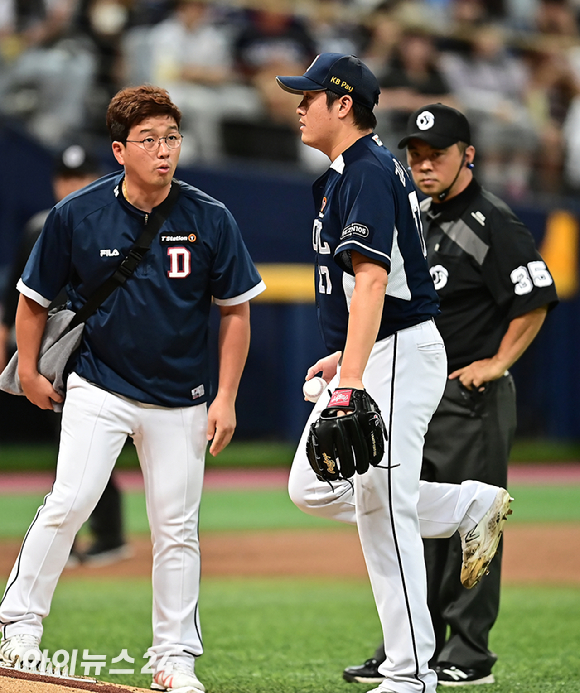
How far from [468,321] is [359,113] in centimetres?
124

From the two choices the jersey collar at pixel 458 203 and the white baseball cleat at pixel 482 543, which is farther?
the jersey collar at pixel 458 203

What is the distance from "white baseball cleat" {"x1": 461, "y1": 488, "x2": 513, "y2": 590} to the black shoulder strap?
1588 mm

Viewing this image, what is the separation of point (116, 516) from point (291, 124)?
7.70 meters

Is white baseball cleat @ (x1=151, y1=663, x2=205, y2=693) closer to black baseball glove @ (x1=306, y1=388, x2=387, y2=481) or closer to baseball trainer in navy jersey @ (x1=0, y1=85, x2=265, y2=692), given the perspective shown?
baseball trainer in navy jersey @ (x1=0, y1=85, x2=265, y2=692)

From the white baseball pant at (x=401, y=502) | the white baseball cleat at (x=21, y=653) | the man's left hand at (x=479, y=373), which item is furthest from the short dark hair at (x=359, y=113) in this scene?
the white baseball cleat at (x=21, y=653)

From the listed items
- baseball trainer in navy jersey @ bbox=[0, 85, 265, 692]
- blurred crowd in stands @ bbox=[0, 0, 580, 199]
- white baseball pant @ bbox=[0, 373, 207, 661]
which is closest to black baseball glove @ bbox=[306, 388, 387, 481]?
baseball trainer in navy jersey @ bbox=[0, 85, 265, 692]

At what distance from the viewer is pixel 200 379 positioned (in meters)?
4.20

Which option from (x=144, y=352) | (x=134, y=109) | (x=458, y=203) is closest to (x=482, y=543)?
(x=144, y=352)

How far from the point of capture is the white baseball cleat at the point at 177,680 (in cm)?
384

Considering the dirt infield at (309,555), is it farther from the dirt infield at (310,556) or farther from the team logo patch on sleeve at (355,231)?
the team logo patch on sleeve at (355,231)

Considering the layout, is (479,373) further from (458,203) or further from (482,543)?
(482,543)

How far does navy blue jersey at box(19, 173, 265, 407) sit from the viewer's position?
404cm

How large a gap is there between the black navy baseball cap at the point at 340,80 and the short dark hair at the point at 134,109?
49cm

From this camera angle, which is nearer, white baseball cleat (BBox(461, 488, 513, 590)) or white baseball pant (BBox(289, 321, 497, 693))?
white baseball pant (BBox(289, 321, 497, 693))
